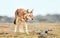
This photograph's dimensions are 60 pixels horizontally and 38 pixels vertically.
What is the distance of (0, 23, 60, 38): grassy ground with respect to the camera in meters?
3.64

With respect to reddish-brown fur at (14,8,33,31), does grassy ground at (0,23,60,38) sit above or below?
below

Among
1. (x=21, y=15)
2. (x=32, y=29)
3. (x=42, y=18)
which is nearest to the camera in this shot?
(x=32, y=29)

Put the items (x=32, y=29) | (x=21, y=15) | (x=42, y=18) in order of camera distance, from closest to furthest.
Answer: (x=32, y=29)
(x=21, y=15)
(x=42, y=18)

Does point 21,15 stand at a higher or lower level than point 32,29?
higher

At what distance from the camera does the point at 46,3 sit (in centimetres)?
396

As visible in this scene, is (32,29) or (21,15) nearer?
(32,29)

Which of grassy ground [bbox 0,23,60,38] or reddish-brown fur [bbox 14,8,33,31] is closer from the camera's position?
grassy ground [bbox 0,23,60,38]

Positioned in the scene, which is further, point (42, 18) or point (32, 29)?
point (42, 18)

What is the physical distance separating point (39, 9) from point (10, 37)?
862mm

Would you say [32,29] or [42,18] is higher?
[42,18]

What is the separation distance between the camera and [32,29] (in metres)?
3.76

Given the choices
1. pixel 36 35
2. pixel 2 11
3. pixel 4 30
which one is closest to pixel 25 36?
pixel 36 35

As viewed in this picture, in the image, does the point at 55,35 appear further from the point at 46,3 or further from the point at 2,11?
the point at 2,11

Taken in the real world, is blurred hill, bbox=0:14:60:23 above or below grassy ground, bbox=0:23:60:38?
above
